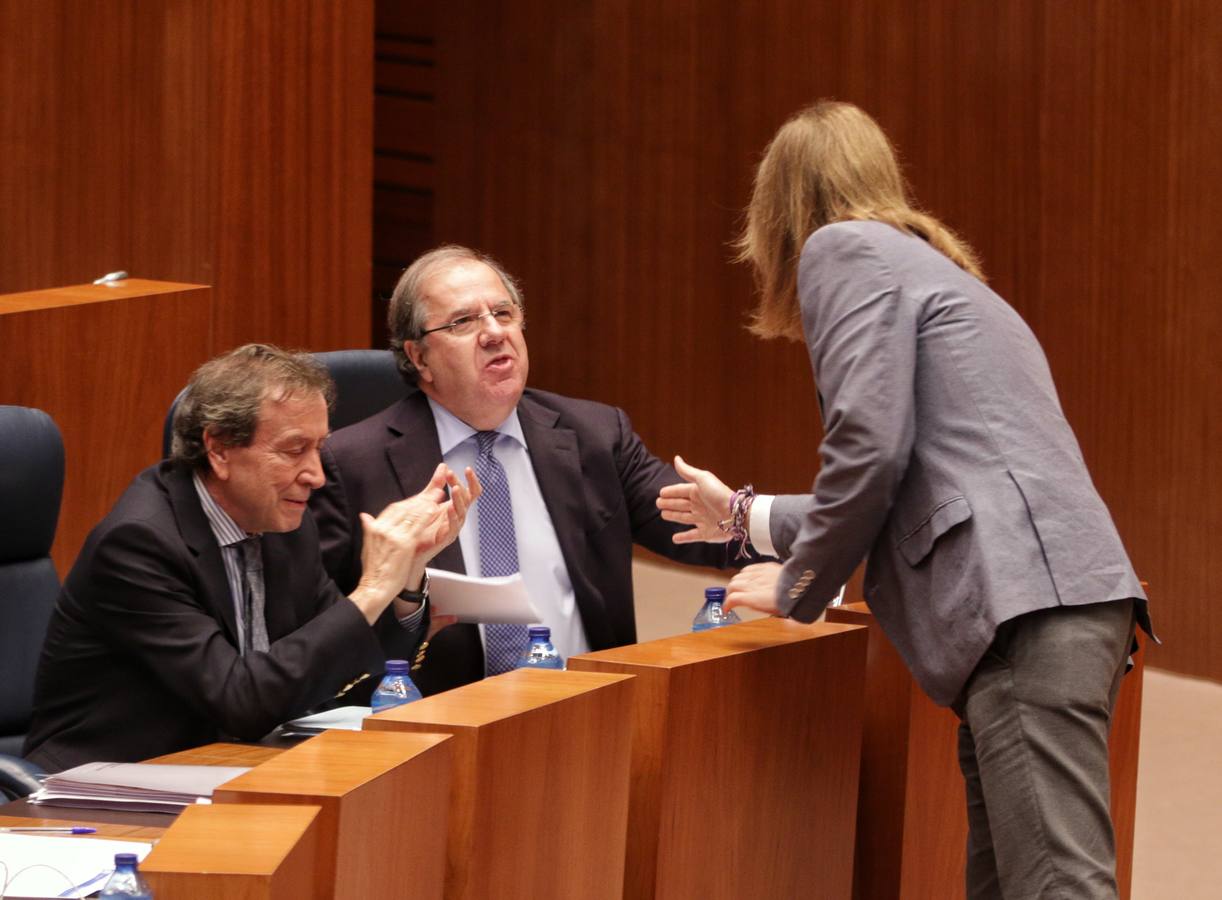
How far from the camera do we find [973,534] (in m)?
2.10

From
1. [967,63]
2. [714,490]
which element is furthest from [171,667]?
[967,63]

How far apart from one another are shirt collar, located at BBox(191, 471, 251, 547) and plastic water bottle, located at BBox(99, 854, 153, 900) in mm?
1052

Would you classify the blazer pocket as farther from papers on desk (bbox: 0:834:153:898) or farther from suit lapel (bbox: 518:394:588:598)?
papers on desk (bbox: 0:834:153:898)

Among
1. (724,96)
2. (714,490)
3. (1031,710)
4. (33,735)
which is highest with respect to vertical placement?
(724,96)

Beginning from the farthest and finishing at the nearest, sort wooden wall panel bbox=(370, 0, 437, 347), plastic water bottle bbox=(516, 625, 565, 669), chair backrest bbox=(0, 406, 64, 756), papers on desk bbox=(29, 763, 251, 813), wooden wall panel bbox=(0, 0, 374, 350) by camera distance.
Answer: wooden wall panel bbox=(370, 0, 437, 347) → wooden wall panel bbox=(0, 0, 374, 350) → chair backrest bbox=(0, 406, 64, 756) → plastic water bottle bbox=(516, 625, 565, 669) → papers on desk bbox=(29, 763, 251, 813)

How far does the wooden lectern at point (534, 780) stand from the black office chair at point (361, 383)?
1427mm

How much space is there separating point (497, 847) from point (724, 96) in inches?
190

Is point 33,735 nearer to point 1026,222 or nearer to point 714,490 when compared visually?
point 714,490

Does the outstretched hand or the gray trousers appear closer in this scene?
the gray trousers

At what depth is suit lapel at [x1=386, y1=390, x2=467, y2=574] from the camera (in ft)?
9.51

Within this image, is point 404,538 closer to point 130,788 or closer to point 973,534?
point 130,788

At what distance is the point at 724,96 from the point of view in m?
6.27

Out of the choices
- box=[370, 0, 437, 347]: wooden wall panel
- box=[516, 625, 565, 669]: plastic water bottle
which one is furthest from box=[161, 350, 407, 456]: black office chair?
box=[370, 0, 437, 347]: wooden wall panel

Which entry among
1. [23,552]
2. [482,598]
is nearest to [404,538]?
[482,598]
